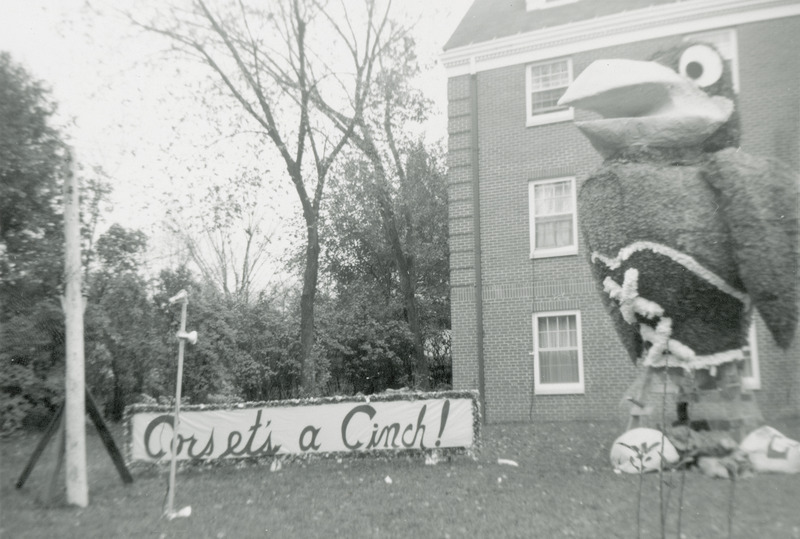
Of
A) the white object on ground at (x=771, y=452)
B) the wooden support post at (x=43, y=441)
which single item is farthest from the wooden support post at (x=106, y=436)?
the white object on ground at (x=771, y=452)

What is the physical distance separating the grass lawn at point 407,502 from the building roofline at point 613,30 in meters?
8.54

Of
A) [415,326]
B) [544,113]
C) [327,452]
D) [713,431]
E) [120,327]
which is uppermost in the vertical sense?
[544,113]

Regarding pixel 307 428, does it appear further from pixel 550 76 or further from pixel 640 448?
pixel 550 76

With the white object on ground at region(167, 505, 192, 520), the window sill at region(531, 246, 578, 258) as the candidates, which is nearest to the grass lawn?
the white object on ground at region(167, 505, 192, 520)

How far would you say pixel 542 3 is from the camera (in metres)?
17.8

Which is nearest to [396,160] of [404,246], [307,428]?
[404,246]

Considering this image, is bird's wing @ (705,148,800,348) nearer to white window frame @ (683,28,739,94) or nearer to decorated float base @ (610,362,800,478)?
decorated float base @ (610,362,800,478)

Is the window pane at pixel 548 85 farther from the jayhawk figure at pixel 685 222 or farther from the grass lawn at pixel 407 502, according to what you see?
the grass lawn at pixel 407 502

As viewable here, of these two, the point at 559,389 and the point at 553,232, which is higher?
the point at 553,232

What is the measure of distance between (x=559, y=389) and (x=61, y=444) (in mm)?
10353

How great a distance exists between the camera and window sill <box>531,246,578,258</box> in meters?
16.2

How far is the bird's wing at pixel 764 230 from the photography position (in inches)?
321

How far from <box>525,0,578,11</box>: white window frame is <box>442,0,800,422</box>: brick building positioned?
1.1 inches

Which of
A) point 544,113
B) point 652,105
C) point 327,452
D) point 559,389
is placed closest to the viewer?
point 652,105
